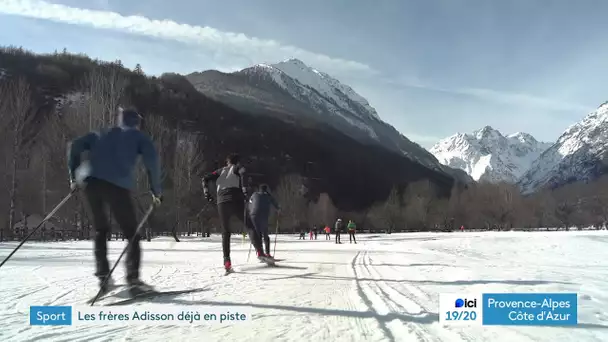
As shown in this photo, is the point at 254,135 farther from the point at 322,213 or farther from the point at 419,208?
the point at 419,208

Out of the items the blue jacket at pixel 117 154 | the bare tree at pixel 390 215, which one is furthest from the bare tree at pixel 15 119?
the bare tree at pixel 390 215

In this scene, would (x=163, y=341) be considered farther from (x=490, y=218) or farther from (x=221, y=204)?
(x=490, y=218)

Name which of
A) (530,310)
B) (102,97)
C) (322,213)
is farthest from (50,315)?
(322,213)

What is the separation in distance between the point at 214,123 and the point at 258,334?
435 feet

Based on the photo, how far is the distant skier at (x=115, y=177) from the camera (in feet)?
13.2

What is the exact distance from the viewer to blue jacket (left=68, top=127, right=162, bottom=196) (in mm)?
4030

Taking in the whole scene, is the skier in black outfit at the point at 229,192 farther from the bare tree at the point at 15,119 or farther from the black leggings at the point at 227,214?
the bare tree at the point at 15,119

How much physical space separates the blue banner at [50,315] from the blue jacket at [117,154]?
125 centimetres

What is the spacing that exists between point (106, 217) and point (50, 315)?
1.14 meters

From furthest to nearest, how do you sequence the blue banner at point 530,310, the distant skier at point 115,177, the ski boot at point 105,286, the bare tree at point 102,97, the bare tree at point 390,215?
the bare tree at point 390,215, the bare tree at point 102,97, the distant skier at point 115,177, the ski boot at point 105,286, the blue banner at point 530,310

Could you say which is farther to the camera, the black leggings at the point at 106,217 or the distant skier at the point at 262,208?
the distant skier at the point at 262,208

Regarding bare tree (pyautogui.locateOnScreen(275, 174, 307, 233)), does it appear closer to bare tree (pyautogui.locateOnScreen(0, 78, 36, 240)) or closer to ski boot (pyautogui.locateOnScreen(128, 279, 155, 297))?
bare tree (pyautogui.locateOnScreen(0, 78, 36, 240))

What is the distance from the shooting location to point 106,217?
419 cm

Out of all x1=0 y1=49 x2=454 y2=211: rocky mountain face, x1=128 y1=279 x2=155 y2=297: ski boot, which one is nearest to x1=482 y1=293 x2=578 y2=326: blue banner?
x1=128 y1=279 x2=155 y2=297: ski boot
